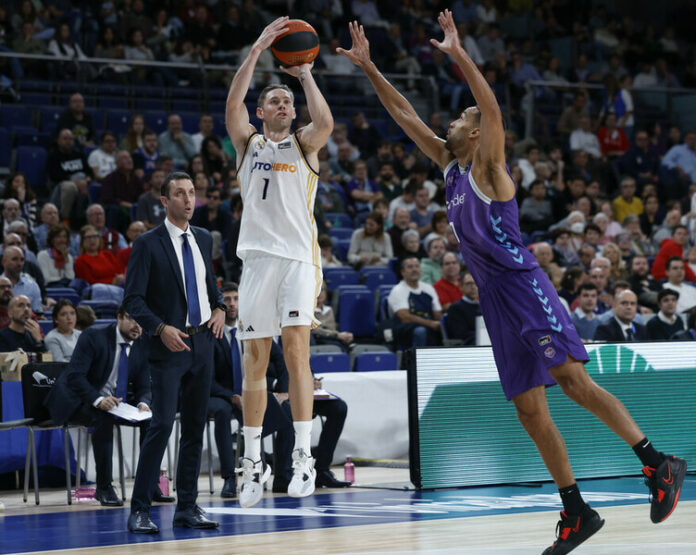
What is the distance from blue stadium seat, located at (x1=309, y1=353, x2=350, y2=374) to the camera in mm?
11461

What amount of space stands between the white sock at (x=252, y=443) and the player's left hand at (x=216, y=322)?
815mm

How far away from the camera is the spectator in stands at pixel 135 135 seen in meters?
14.7

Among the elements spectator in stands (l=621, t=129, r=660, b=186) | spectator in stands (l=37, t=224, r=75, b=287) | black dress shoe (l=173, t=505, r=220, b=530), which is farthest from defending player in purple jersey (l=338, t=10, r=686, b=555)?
spectator in stands (l=621, t=129, r=660, b=186)

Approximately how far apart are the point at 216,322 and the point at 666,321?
22.2 ft

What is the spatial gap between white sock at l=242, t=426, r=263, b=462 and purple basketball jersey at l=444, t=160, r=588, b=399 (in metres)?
1.66

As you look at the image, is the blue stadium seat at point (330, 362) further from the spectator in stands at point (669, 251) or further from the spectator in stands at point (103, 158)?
the spectator in stands at point (669, 251)

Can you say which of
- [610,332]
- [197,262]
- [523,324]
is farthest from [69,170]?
[523,324]

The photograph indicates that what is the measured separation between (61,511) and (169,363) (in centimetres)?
234

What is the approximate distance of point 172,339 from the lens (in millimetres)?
6926

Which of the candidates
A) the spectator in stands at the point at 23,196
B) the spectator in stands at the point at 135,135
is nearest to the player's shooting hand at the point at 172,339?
the spectator in stands at the point at 23,196

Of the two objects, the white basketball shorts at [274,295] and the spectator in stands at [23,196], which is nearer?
the white basketball shorts at [274,295]

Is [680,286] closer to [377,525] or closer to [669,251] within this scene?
[669,251]

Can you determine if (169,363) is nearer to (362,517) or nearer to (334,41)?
(362,517)

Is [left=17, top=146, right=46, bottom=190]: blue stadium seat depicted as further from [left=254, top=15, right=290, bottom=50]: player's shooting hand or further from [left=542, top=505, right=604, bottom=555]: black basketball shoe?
[left=542, top=505, right=604, bottom=555]: black basketball shoe
